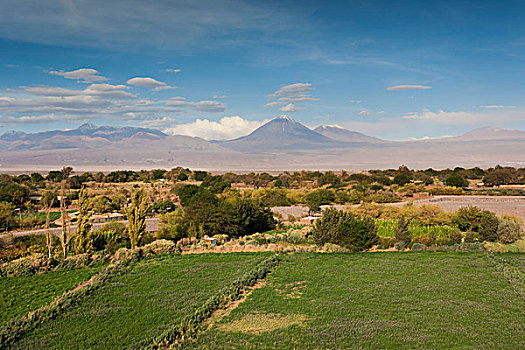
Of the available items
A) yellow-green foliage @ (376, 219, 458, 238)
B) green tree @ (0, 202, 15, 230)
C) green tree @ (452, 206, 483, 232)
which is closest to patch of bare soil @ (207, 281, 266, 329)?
yellow-green foliage @ (376, 219, 458, 238)

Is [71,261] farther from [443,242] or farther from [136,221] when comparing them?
[443,242]

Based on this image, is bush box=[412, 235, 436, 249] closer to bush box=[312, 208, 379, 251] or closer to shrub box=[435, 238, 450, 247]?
shrub box=[435, 238, 450, 247]

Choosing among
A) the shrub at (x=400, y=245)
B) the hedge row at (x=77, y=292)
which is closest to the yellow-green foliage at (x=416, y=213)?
the shrub at (x=400, y=245)

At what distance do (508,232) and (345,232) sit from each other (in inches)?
300

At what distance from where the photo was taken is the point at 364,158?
130 meters

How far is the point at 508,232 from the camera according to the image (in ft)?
61.7

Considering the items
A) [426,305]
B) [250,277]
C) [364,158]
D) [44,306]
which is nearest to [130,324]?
[44,306]

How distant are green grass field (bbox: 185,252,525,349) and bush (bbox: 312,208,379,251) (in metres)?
3.20

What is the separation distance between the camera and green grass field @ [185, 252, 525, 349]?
8641 millimetres

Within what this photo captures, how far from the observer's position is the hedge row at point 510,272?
39.6ft

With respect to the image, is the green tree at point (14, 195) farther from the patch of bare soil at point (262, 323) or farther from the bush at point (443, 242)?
the bush at point (443, 242)

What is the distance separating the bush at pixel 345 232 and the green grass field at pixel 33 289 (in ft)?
32.4

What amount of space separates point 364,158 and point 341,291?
12179cm

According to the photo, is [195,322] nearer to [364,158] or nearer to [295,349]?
[295,349]
